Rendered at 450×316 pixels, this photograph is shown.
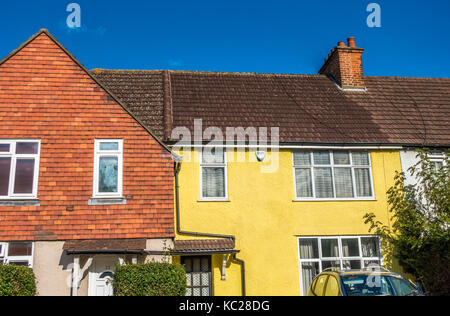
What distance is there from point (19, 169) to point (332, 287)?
881cm

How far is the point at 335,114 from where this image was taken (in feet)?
52.2

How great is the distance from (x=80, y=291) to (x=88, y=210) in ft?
6.98

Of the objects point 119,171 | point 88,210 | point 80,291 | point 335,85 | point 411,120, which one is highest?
point 335,85

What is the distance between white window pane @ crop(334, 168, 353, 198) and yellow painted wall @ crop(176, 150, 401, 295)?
34cm

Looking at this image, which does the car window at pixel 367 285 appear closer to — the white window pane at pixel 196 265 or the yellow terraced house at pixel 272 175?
the yellow terraced house at pixel 272 175

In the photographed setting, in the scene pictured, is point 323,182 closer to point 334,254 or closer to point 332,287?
point 334,254

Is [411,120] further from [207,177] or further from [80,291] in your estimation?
[80,291]

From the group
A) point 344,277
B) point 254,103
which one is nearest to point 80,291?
point 344,277

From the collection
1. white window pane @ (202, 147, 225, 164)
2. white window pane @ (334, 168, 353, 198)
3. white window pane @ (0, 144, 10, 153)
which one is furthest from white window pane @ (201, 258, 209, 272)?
white window pane @ (0, 144, 10, 153)

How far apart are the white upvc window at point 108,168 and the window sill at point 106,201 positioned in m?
0.10

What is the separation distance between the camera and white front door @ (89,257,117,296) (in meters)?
11.5

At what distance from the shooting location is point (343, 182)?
14484 mm

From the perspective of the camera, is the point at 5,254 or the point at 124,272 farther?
the point at 5,254

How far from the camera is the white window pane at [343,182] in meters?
14.4
